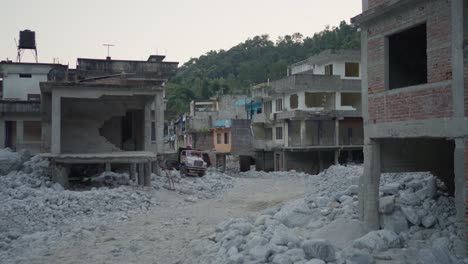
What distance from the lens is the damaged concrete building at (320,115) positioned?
38625 millimetres

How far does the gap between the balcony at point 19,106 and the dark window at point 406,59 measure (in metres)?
26.8

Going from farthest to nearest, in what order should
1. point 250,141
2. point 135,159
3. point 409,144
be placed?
point 250,141 → point 135,159 → point 409,144

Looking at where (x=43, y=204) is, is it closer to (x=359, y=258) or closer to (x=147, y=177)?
(x=147, y=177)

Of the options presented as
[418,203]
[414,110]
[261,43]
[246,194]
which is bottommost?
[246,194]

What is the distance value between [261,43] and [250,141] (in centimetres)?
5261

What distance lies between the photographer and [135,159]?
864 inches

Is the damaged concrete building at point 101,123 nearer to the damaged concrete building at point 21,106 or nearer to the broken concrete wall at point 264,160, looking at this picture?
the damaged concrete building at point 21,106

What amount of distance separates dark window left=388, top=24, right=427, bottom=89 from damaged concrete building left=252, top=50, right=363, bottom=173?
2574cm

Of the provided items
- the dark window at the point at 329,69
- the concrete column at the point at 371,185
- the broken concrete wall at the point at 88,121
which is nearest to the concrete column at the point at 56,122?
the broken concrete wall at the point at 88,121

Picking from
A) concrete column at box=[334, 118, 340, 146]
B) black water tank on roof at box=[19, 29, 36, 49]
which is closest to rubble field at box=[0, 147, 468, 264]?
concrete column at box=[334, 118, 340, 146]

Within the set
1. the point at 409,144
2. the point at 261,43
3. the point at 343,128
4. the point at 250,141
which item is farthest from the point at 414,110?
the point at 261,43

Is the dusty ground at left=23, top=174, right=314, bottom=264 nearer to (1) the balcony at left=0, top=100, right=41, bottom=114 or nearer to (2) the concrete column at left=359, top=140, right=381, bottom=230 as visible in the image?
(2) the concrete column at left=359, top=140, right=381, bottom=230

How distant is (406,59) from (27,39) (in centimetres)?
3692

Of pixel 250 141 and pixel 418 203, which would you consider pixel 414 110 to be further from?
pixel 250 141
